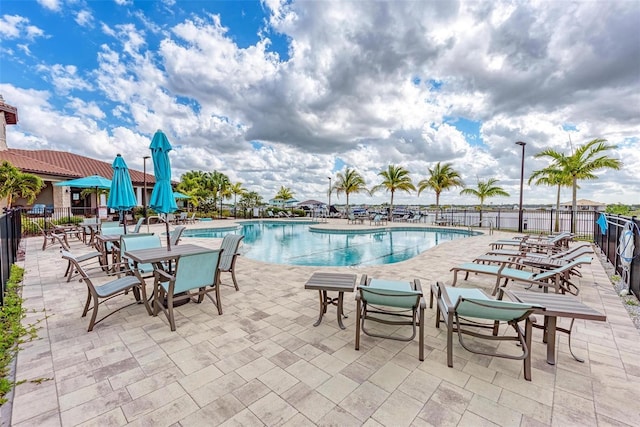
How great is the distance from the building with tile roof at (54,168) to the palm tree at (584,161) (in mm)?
24842

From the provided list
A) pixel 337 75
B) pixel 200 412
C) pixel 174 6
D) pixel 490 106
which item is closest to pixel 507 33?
pixel 490 106

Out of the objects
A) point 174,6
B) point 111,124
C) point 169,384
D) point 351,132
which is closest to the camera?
point 169,384

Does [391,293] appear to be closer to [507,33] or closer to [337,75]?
[507,33]

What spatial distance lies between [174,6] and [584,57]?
12347mm

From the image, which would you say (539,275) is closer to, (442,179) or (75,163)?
(442,179)

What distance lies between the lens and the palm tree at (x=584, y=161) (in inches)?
392

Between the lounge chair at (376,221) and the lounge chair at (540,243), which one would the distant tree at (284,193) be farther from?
the lounge chair at (540,243)

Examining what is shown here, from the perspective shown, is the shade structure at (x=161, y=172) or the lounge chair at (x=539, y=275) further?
the lounge chair at (x=539, y=275)

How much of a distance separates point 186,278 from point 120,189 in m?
3.80

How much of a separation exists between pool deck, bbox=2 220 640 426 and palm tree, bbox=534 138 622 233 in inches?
391

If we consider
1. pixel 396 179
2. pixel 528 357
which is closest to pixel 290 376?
pixel 528 357

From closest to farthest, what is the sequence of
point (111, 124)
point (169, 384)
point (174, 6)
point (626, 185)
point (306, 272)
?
point (169, 384) → point (306, 272) → point (174, 6) → point (626, 185) → point (111, 124)

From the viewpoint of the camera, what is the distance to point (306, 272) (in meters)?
5.76

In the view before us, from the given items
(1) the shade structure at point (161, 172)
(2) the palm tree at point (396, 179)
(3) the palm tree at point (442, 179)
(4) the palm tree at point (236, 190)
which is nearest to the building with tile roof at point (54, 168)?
(4) the palm tree at point (236, 190)
